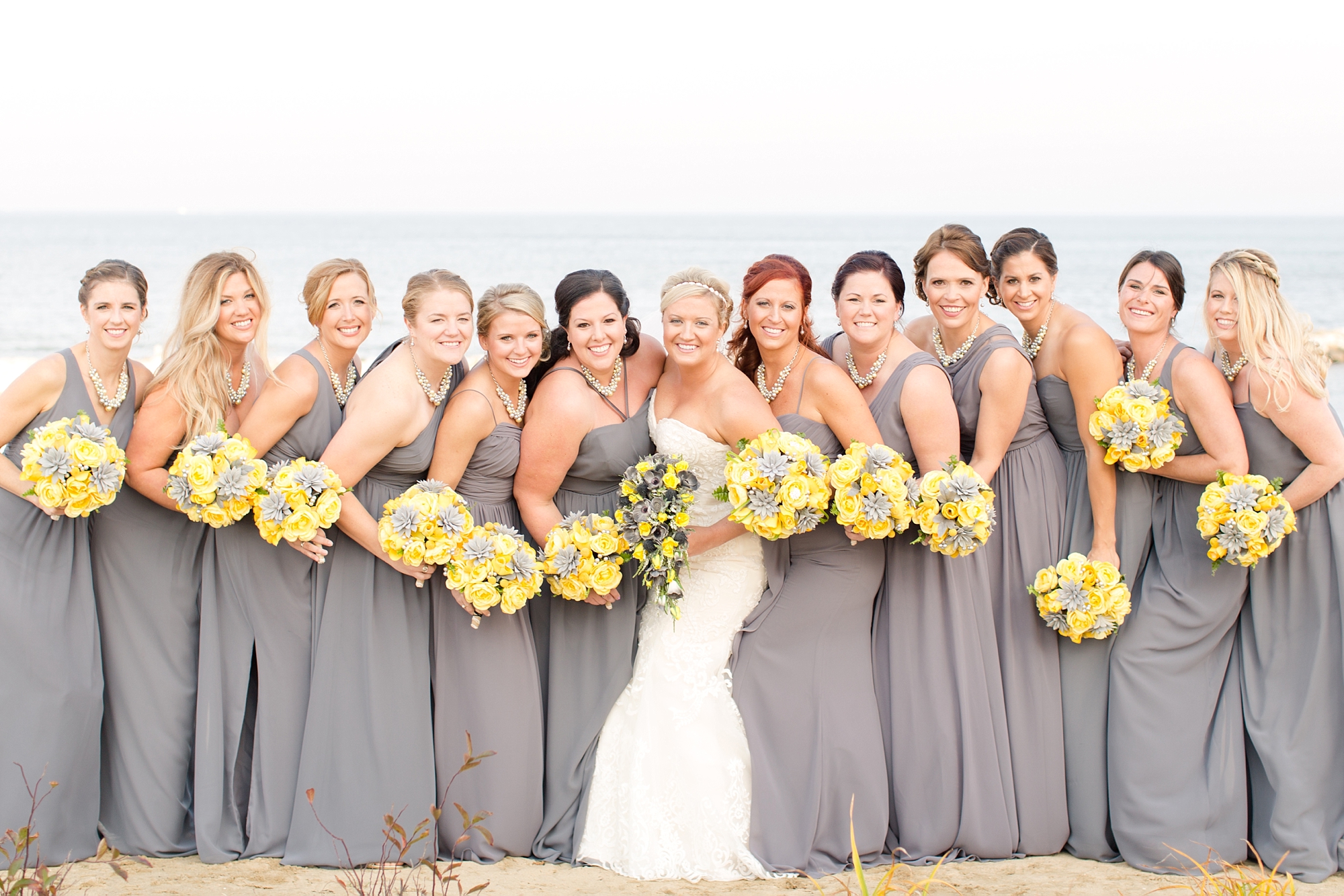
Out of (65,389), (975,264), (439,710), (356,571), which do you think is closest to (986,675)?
(975,264)

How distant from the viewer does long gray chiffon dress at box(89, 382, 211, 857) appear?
528 centimetres

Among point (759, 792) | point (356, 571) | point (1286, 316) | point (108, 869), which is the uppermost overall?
point (1286, 316)

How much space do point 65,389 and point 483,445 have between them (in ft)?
6.67

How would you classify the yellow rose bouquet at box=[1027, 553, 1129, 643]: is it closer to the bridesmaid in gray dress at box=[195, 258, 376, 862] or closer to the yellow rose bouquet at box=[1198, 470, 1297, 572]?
the yellow rose bouquet at box=[1198, 470, 1297, 572]

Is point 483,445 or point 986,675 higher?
point 483,445

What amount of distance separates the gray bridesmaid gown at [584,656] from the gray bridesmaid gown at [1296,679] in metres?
3.07

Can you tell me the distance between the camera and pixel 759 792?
5.11 metres

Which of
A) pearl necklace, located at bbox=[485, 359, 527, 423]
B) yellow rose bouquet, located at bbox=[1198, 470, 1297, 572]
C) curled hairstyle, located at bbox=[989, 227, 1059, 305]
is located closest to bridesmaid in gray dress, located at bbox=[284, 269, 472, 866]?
pearl necklace, located at bbox=[485, 359, 527, 423]

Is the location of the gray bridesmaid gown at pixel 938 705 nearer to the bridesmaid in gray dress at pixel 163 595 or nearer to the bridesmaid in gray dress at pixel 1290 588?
the bridesmaid in gray dress at pixel 1290 588

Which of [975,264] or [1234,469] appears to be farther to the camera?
[975,264]

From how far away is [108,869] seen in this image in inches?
200

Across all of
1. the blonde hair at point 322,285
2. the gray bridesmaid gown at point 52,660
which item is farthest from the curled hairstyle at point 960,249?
the gray bridesmaid gown at point 52,660

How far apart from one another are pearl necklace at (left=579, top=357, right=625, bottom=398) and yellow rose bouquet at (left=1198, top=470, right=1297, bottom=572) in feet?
9.76

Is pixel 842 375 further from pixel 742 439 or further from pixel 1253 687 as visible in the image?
pixel 1253 687
